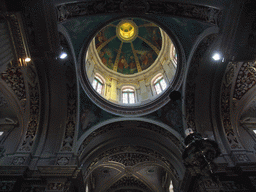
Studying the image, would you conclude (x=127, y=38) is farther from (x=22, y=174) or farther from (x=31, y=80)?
(x=22, y=174)

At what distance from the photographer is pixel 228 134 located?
891cm

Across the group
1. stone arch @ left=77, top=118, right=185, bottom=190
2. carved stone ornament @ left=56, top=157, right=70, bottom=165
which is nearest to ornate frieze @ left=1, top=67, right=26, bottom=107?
carved stone ornament @ left=56, top=157, right=70, bottom=165

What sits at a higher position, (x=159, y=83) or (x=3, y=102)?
(x=159, y=83)

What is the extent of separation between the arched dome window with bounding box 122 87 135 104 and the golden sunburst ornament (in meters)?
4.69

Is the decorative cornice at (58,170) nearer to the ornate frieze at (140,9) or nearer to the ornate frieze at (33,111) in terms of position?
the ornate frieze at (33,111)

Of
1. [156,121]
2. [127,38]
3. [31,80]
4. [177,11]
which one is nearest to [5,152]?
[31,80]

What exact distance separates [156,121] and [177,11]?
5.89 metres

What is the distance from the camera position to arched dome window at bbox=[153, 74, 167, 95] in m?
12.5

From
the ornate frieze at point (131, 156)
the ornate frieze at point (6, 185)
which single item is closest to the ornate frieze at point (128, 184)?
the ornate frieze at point (131, 156)

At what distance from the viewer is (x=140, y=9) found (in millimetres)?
6016

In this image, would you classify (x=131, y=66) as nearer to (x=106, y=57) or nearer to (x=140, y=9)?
(x=106, y=57)

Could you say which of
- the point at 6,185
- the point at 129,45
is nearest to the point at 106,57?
the point at 129,45

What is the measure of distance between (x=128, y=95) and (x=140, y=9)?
7910 millimetres

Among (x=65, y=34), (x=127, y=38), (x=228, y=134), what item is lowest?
(x=228, y=134)
